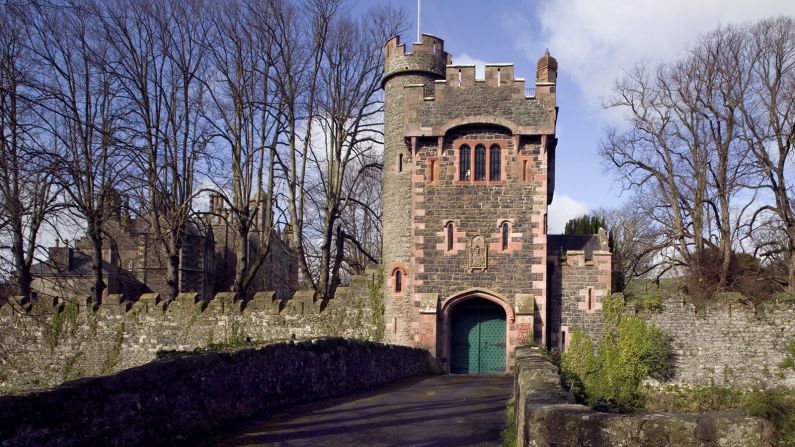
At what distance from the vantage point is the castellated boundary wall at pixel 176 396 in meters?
6.84

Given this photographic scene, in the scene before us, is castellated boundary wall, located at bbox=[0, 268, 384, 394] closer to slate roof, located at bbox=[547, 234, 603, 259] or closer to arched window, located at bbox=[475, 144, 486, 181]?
arched window, located at bbox=[475, 144, 486, 181]

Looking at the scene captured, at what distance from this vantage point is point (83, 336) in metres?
27.5

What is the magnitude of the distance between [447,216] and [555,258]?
148 inches

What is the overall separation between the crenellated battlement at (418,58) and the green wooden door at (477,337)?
7.99 meters

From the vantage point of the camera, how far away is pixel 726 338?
81.7ft

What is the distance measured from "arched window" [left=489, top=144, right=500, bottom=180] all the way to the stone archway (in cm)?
366

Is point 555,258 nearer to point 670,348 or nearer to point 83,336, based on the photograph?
point 670,348

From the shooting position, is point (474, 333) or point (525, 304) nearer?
point (525, 304)

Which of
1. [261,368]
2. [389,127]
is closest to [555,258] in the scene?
[389,127]

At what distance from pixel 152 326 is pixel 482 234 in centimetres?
1213

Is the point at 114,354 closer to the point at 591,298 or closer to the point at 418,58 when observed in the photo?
the point at 418,58

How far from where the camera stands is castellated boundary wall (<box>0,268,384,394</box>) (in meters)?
26.0

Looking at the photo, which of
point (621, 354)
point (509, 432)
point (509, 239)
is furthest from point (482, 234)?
point (509, 432)

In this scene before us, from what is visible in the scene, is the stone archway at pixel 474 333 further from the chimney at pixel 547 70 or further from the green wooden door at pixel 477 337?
the chimney at pixel 547 70
